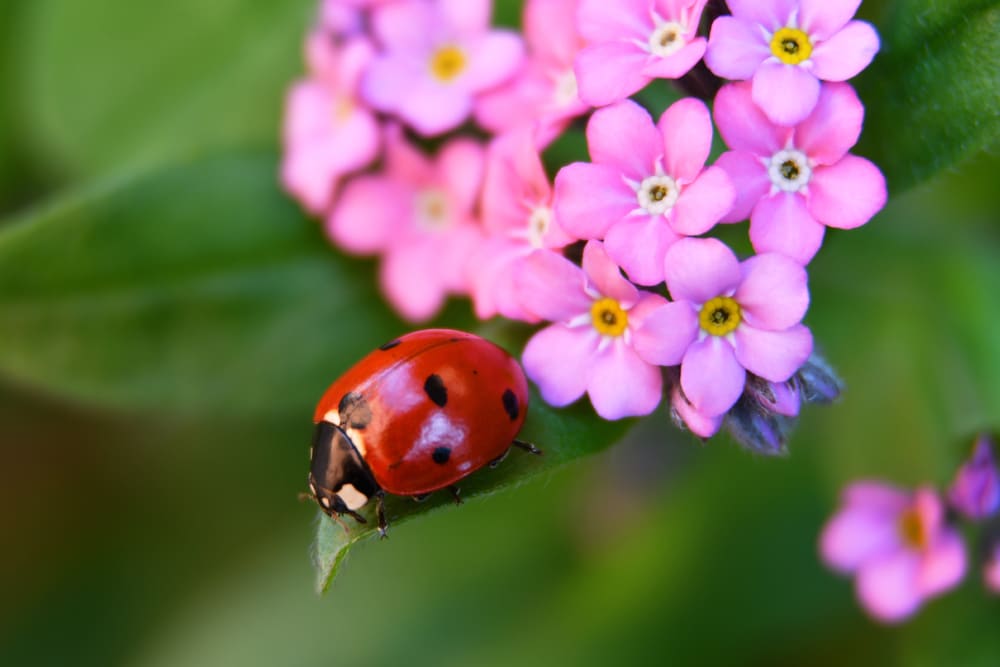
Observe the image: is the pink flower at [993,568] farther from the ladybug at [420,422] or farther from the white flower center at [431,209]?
the white flower center at [431,209]

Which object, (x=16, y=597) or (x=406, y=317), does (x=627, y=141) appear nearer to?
(x=406, y=317)

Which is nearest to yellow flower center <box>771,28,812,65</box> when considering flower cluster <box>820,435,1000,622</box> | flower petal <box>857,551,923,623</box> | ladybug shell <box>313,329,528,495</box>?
ladybug shell <box>313,329,528,495</box>

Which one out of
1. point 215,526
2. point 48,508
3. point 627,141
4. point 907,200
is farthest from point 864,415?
point 48,508

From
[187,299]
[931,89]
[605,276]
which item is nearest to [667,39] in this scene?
[605,276]

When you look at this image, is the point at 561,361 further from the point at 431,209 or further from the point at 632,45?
the point at 431,209

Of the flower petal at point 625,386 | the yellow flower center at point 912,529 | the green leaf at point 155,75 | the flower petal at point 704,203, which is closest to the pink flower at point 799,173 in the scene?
the flower petal at point 704,203
